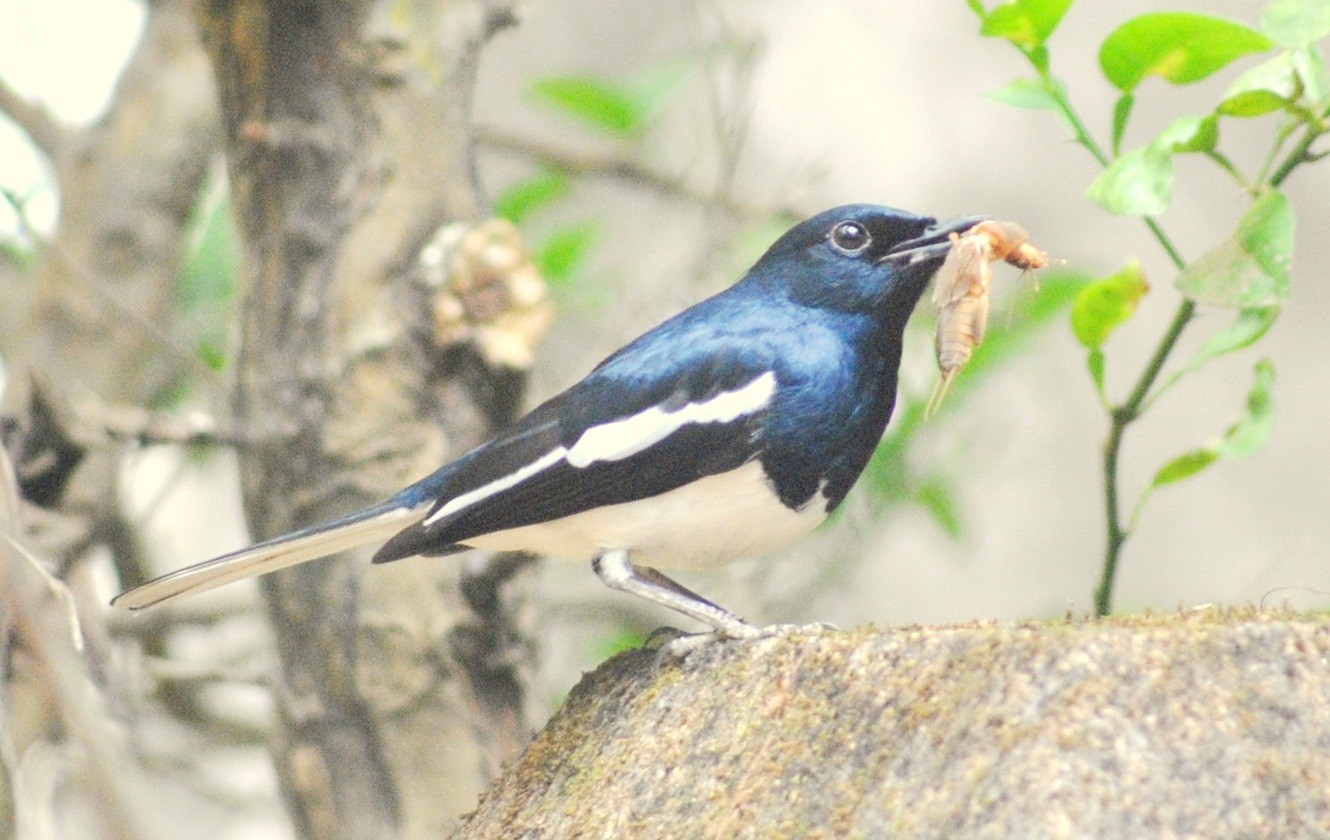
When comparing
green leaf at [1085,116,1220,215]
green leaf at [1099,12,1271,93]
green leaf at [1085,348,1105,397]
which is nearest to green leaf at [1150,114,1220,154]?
green leaf at [1085,116,1220,215]

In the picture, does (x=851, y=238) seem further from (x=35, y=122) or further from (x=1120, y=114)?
(x=35, y=122)

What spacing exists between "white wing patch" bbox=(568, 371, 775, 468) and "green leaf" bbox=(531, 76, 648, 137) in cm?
167

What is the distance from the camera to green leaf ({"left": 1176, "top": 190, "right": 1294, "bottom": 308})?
2223 mm

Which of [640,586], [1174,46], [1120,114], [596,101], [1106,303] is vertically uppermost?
[1174,46]

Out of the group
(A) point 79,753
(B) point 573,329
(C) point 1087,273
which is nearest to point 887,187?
(B) point 573,329

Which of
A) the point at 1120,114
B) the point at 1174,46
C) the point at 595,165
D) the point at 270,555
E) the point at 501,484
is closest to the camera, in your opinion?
the point at 1174,46

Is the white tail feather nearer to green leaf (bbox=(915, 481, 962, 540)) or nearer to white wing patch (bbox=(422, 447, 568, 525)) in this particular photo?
white wing patch (bbox=(422, 447, 568, 525))

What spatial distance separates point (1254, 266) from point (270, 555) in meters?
1.85

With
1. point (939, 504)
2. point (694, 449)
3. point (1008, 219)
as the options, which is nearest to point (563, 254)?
point (939, 504)

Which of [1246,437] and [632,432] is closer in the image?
[1246,437]

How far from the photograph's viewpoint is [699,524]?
2.59 m

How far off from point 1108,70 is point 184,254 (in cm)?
287

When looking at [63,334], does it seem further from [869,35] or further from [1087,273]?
[869,35]

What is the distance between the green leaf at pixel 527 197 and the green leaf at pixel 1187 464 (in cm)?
219
